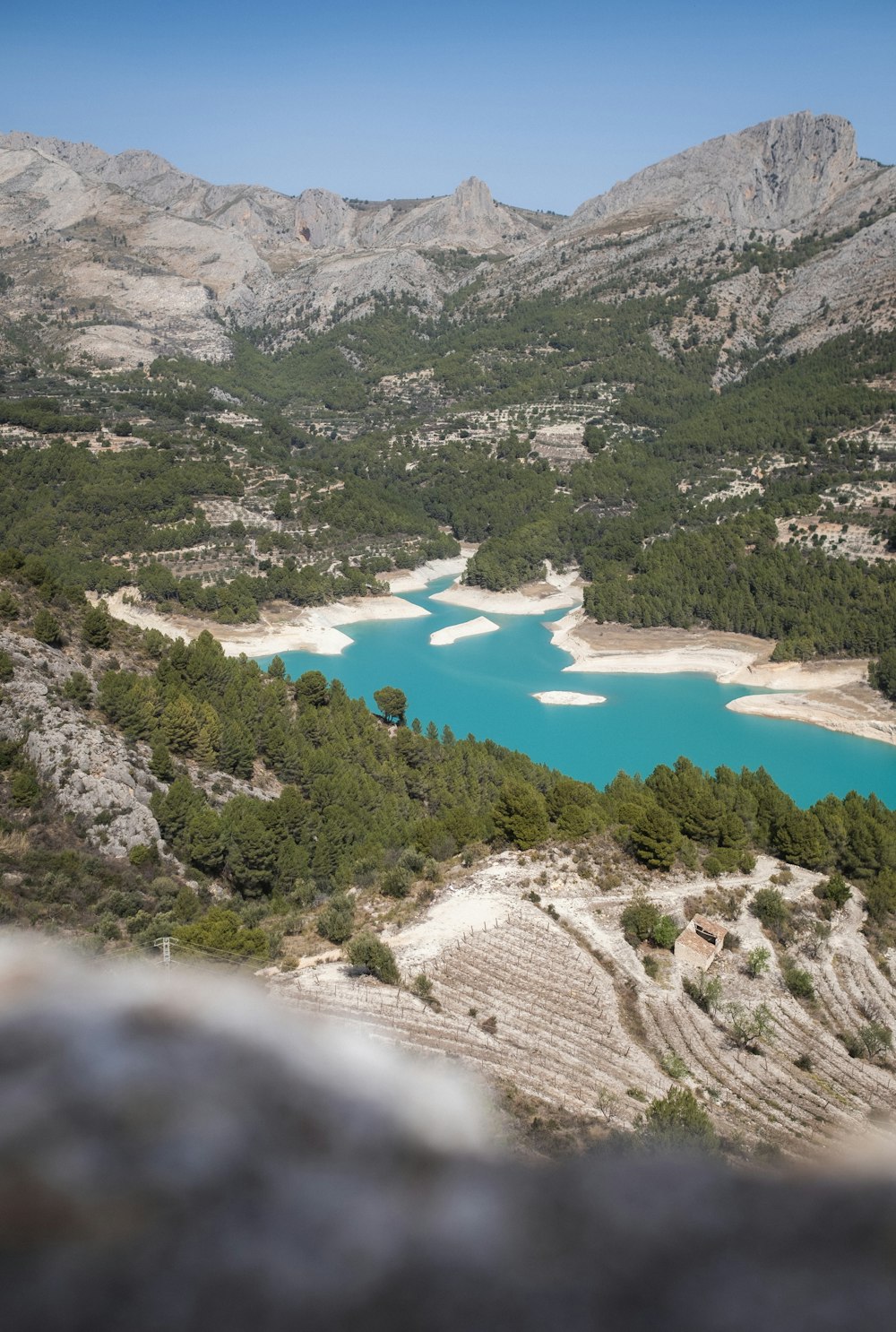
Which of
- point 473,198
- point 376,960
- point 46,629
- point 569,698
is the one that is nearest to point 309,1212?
point 376,960

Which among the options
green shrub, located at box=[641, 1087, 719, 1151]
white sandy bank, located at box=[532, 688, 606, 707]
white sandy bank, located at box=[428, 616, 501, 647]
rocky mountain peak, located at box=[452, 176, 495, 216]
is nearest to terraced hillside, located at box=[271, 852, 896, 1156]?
green shrub, located at box=[641, 1087, 719, 1151]

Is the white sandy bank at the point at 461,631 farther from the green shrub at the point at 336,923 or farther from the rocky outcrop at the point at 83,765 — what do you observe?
the green shrub at the point at 336,923

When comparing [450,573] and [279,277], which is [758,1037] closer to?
[450,573]

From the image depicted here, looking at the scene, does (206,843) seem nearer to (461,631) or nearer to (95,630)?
(95,630)

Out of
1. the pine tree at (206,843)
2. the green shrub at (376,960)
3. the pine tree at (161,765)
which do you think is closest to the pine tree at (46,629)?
the pine tree at (161,765)

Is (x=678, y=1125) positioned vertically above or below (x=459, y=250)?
below

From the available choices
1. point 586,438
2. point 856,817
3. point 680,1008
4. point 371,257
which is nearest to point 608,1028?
point 680,1008

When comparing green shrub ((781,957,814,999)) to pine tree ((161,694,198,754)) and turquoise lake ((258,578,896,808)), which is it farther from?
turquoise lake ((258,578,896,808))
